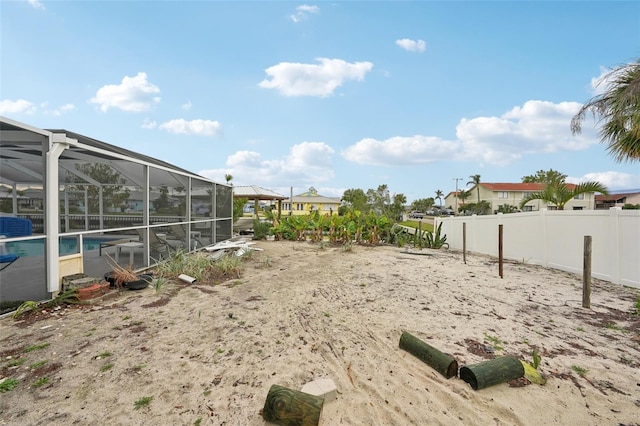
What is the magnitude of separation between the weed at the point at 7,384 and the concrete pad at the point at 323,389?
7.46ft

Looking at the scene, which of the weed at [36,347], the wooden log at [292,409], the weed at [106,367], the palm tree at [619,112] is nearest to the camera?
the wooden log at [292,409]

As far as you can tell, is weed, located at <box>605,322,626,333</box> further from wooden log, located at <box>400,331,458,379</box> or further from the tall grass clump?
the tall grass clump

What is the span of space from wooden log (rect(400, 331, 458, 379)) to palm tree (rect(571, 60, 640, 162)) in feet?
19.4

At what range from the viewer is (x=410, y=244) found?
1222 cm

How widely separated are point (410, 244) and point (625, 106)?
7875 millimetres

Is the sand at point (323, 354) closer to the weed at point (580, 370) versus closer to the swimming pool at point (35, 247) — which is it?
the weed at point (580, 370)

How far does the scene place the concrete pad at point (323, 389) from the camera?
2100 millimetres

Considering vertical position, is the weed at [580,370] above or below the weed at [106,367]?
below

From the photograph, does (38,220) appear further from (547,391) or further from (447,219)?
(447,219)

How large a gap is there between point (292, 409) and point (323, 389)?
38 cm

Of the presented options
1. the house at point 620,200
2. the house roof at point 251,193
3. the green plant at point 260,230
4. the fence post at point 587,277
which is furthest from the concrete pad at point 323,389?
the house at point 620,200

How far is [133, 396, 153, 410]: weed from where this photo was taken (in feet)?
6.60

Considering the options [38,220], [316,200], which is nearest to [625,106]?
[38,220]

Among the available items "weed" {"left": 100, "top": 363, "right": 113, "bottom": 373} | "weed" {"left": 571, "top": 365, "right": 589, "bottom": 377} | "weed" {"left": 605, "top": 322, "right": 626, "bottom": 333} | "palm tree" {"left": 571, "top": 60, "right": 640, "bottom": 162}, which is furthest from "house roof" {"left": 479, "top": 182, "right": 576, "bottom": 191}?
"weed" {"left": 100, "top": 363, "right": 113, "bottom": 373}
